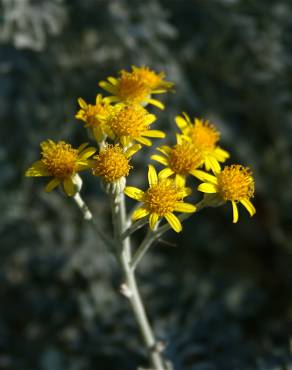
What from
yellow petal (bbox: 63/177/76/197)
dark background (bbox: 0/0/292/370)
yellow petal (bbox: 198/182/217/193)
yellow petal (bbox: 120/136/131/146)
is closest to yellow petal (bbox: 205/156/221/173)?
yellow petal (bbox: 198/182/217/193)

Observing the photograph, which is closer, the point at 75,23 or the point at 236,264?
the point at 75,23

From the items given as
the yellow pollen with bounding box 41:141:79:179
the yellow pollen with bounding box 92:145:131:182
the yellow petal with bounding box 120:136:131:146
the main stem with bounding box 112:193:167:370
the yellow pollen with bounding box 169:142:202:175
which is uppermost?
the yellow pollen with bounding box 41:141:79:179

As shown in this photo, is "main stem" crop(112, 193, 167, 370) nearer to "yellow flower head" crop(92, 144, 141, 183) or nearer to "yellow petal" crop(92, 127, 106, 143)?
"yellow flower head" crop(92, 144, 141, 183)

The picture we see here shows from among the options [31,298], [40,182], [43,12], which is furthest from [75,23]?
[31,298]

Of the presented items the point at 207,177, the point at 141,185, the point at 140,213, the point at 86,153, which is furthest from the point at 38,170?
the point at 141,185

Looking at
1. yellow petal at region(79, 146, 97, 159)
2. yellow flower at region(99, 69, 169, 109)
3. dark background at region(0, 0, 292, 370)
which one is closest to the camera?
yellow petal at region(79, 146, 97, 159)

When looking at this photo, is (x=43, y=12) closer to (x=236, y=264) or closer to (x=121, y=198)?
(x=121, y=198)

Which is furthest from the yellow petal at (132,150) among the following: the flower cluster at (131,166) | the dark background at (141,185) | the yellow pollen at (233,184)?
the dark background at (141,185)
